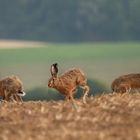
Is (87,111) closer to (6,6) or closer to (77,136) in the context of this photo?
(77,136)

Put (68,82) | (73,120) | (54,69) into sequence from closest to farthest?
(73,120)
(54,69)
(68,82)

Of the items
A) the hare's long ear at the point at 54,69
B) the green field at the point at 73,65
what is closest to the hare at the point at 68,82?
the hare's long ear at the point at 54,69

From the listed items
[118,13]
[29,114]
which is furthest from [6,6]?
[29,114]

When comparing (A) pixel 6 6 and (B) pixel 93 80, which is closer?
(B) pixel 93 80

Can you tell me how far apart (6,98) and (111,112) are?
4.42 meters

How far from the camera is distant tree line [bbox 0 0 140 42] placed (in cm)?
6209

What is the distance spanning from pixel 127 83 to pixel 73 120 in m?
5.92

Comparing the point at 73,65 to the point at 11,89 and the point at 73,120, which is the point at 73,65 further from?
the point at 73,120

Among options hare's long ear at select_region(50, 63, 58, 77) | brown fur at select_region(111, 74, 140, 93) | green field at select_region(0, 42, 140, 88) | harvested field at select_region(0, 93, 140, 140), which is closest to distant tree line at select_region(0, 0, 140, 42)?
green field at select_region(0, 42, 140, 88)

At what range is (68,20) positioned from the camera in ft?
212

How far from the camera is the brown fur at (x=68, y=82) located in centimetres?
1470

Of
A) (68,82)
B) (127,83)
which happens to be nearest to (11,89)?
(68,82)

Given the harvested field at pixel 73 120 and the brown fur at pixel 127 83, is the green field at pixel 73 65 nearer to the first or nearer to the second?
the brown fur at pixel 127 83

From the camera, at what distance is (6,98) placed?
1498 cm
